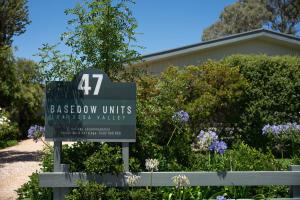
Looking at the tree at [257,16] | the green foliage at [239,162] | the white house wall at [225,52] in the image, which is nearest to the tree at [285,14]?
the tree at [257,16]

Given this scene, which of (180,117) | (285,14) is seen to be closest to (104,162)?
(180,117)

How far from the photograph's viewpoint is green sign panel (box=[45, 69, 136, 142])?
631cm

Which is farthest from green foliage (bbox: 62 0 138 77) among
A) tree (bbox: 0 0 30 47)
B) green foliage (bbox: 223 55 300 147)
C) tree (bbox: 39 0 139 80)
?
tree (bbox: 0 0 30 47)

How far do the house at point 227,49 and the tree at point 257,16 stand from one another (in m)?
27.4

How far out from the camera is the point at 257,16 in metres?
46.9

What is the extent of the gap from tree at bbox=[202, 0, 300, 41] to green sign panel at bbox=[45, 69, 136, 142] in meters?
40.2

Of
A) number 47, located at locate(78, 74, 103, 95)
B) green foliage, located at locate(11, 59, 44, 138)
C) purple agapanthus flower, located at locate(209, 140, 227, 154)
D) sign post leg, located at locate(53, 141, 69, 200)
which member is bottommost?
sign post leg, located at locate(53, 141, 69, 200)

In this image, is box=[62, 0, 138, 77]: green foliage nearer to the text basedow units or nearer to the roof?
the text basedow units

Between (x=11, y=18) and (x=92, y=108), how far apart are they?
1640 centimetres

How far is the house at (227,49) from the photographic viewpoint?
1711cm

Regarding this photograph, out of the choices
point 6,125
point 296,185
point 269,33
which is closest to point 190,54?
point 269,33

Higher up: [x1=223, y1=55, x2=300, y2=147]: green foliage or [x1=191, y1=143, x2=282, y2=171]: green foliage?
[x1=223, y1=55, x2=300, y2=147]: green foliage

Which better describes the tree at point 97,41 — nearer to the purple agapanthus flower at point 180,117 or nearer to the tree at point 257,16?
the purple agapanthus flower at point 180,117

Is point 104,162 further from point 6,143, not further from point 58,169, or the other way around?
point 6,143
